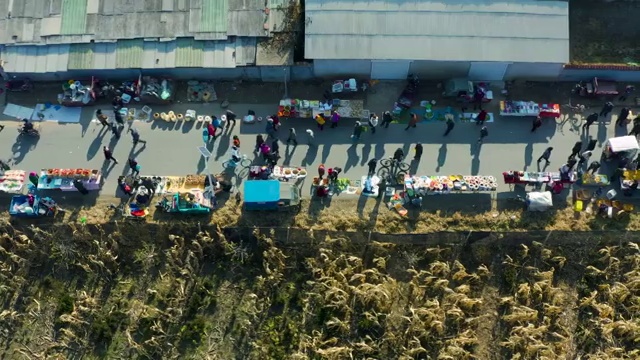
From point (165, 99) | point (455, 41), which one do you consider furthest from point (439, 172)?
point (165, 99)

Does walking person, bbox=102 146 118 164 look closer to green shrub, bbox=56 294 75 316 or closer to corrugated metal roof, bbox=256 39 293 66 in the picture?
green shrub, bbox=56 294 75 316

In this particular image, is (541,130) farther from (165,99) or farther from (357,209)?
(165,99)

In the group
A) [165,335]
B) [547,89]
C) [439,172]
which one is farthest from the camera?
[547,89]

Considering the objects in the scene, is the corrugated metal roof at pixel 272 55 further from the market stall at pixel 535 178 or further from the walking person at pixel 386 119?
the market stall at pixel 535 178

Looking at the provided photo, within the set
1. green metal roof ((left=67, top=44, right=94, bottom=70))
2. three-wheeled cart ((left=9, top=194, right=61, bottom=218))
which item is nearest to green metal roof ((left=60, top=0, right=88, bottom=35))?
green metal roof ((left=67, top=44, right=94, bottom=70))

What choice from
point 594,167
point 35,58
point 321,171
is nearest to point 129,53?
point 35,58

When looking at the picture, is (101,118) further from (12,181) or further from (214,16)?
(214,16)

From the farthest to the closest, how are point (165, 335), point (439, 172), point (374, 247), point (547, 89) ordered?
point (547, 89)
point (439, 172)
point (374, 247)
point (165, 335)
